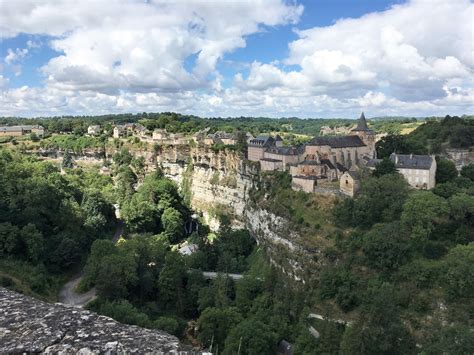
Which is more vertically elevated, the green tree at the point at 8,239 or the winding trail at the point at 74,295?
the green tree at the point at 8,239

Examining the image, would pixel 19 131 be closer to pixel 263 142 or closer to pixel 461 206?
pixel 263 142

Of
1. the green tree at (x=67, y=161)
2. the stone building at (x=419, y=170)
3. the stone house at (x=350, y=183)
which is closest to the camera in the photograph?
the stone house at (x=350, y=183)

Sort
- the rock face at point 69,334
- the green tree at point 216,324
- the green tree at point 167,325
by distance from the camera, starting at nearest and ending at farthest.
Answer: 1. the rock face at point 69,334
2. the green tree at point 167,325
3. the green tree at point 216,324

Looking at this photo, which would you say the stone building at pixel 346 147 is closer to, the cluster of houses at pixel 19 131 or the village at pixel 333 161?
the village at pixel 333 161

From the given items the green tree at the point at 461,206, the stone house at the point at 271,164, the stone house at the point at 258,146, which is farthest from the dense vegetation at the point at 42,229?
the green tree at the point at 461,206

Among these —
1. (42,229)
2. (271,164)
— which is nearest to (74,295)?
(42,229)

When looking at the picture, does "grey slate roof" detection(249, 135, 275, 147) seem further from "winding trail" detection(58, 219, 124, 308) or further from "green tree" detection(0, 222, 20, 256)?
"green tree" detection(0, 222, 20, 256)

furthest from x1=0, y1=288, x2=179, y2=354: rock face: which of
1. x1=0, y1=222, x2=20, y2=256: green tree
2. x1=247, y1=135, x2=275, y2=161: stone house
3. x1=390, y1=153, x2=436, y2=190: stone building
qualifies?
x1=247, y1=135, x2=275, y2=161: stone house

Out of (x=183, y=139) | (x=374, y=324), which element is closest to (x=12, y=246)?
(x=374, y=324)
